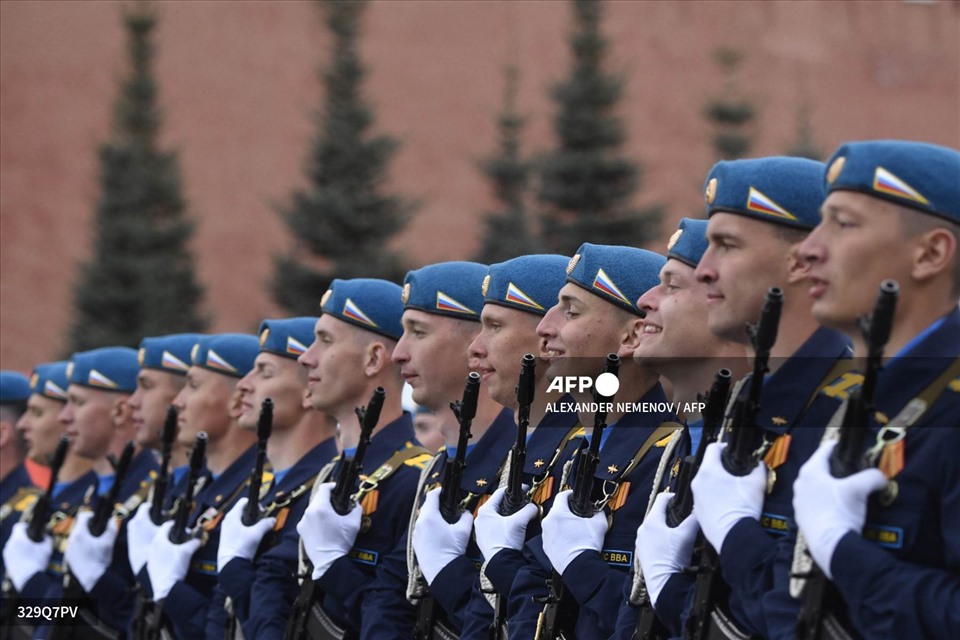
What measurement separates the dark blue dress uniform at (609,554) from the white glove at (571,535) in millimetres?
32

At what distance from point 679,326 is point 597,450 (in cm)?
55

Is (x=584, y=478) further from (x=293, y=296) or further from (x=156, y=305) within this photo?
(x=156, y=305)

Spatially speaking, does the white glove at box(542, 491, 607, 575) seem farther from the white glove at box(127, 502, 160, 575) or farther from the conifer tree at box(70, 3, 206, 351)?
the conifer tree at box(70, 3, 206, 351)

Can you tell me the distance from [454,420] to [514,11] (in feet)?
93.5

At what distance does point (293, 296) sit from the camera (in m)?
31.2

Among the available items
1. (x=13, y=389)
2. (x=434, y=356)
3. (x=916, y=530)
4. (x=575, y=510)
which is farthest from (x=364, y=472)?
(x=13, y=389)

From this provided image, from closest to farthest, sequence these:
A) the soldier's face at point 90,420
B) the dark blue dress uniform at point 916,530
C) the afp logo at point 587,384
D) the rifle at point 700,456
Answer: the dark blue dress uniform at point 916,530, the rifle at point 700,456, the afp logo at point 587,384, the soldier's face at point 90,420

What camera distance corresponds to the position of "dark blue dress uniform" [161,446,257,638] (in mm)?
8172

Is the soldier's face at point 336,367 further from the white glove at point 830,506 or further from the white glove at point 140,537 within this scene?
the white glove at point 830,506

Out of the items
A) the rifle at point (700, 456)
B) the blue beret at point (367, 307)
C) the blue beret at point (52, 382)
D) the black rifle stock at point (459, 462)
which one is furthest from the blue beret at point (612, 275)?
the blue beret at point (52, 382)

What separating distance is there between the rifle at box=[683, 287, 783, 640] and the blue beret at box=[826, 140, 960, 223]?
402mm

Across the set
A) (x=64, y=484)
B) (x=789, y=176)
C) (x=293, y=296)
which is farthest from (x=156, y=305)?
(x=789, y=176)

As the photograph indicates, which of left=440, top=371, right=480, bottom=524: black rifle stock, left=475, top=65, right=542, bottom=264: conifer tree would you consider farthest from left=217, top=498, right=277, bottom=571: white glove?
left=475, top=65, right=542, bottom=264: conifer tree

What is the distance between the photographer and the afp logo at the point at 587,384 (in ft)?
18.7
